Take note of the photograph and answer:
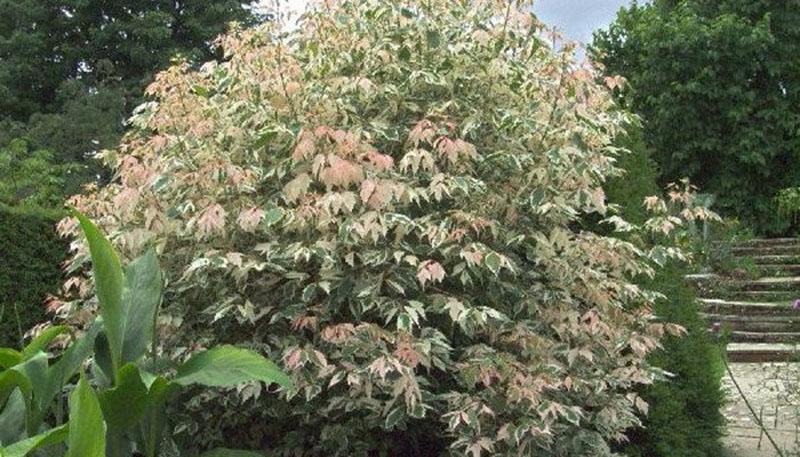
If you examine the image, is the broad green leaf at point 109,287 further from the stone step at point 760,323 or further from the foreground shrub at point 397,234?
the stone step at point 760,323

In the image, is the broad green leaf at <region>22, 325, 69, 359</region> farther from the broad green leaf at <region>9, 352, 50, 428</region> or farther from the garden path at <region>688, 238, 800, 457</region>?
the garden path at <region>688, 238, 800, 457</region>

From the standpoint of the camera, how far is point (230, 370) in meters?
3.15

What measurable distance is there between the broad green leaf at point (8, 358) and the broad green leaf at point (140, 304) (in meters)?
0.37

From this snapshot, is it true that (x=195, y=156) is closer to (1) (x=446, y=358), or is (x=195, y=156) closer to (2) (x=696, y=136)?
(1) (x=446, y=358)

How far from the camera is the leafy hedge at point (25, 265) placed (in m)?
5.53

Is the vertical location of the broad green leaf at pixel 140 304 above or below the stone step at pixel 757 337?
below

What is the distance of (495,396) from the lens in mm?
3643

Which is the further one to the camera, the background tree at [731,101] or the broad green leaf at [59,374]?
the background tree at [731,101]

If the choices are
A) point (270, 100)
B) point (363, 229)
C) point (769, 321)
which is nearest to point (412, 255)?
point (363, 229)

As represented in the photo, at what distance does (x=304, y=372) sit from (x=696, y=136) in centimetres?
1482

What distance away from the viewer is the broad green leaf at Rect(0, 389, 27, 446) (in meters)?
3.22

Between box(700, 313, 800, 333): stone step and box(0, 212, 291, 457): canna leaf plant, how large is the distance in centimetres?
760

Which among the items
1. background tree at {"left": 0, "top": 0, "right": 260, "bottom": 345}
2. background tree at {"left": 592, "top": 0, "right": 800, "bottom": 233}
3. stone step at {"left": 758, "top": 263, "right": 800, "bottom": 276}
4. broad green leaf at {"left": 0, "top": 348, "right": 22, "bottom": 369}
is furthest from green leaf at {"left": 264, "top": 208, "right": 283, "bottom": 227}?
background tree at {"left": 592, "top": 0, "right": 800, "bottom": 233}

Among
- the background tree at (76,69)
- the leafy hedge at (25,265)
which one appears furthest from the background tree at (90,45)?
the leafy hedge at (25,265)
